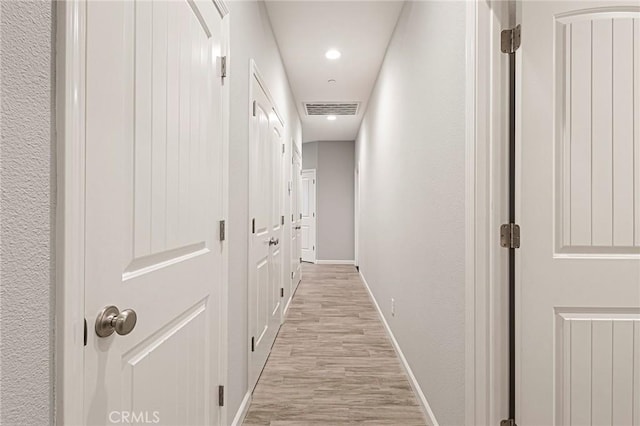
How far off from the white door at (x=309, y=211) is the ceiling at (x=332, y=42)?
10.3 ft

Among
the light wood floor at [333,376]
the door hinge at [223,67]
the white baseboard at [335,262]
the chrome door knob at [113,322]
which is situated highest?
the door hinge at [223,67]

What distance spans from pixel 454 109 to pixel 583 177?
58 centimetres

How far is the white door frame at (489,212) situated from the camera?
136 cm

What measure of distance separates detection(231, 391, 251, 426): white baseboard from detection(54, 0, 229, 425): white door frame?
4.41ft

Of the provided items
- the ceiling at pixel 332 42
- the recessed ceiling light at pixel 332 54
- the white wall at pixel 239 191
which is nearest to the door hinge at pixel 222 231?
the white wall at pixel 239 191

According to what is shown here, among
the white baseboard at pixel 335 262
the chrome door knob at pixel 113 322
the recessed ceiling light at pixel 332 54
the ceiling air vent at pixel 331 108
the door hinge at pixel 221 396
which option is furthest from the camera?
the white baseboard at pixel 335 262

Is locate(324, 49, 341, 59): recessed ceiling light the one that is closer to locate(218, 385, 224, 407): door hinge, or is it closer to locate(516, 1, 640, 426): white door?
locate(516, 1, 640, 426): white door

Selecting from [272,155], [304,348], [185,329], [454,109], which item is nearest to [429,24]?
[454,109]

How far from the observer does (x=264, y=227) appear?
108 inches

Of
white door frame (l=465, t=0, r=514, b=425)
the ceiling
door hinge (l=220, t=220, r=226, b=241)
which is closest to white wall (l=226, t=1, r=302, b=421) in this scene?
door hinge (l=220, t=220, r=226, b=241)

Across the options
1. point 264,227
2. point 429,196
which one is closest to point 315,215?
point 264,227

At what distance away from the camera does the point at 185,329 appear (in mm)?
1253

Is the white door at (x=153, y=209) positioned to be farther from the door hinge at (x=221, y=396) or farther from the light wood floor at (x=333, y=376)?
the light wood floor at (x=333, y=376)

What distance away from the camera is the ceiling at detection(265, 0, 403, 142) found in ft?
9.57
